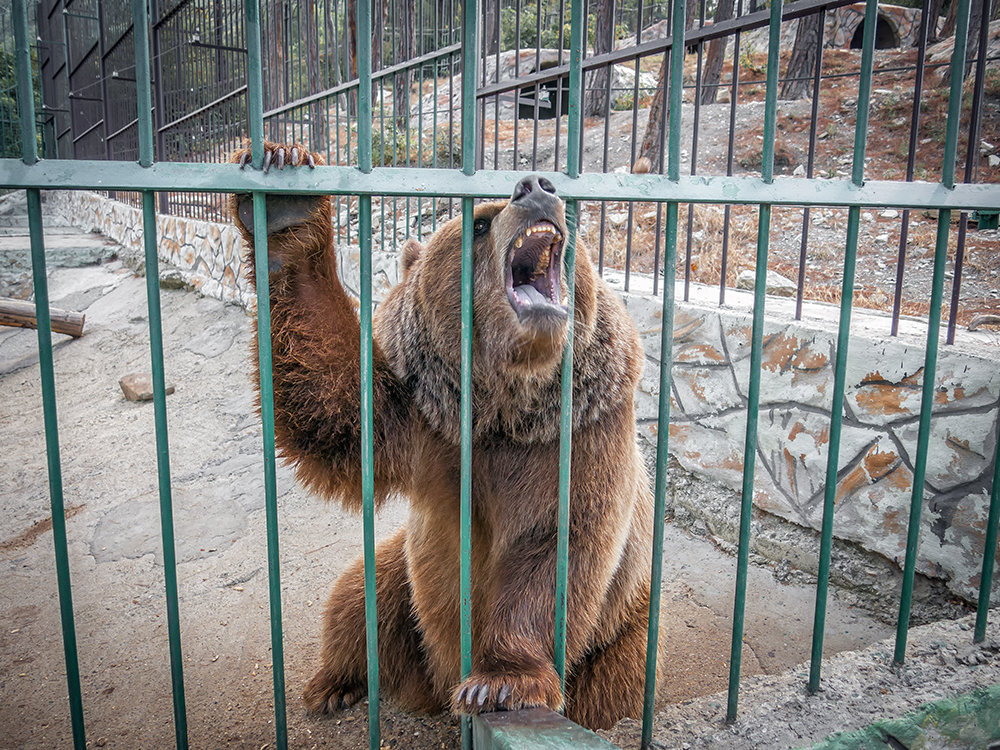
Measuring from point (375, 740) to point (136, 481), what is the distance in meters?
4.05

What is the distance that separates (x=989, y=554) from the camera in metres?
1.97

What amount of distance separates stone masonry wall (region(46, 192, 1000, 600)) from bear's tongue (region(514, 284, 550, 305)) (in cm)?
210

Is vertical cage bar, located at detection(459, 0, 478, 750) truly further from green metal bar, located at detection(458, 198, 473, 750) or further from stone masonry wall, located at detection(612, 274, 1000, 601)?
stone masonry wall, located at detection(612, 274, 1000, 601)

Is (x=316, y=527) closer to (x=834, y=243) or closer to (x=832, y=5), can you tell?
(x=832, y=5)

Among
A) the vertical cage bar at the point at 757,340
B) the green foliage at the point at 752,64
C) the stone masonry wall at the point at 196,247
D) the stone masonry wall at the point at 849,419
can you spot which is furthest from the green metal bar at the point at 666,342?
the green foliage at the point at 752,64

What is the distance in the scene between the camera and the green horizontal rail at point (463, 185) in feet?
4.02

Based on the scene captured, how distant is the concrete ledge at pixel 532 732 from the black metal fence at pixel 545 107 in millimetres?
1764

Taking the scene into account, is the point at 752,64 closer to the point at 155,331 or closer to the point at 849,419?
the point at 849,419

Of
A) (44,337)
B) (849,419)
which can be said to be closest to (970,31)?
(849,419)

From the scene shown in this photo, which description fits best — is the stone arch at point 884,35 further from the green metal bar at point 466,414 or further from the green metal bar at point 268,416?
the green metal bar at point 268,416

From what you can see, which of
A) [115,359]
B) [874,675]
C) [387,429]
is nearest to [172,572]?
[387,429]

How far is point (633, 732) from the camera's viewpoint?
82.3 inches

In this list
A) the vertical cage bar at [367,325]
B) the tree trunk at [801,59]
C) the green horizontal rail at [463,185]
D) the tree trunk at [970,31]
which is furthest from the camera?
the tree trunk at [801,59]

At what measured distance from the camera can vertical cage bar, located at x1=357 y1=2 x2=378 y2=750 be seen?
1.33m
